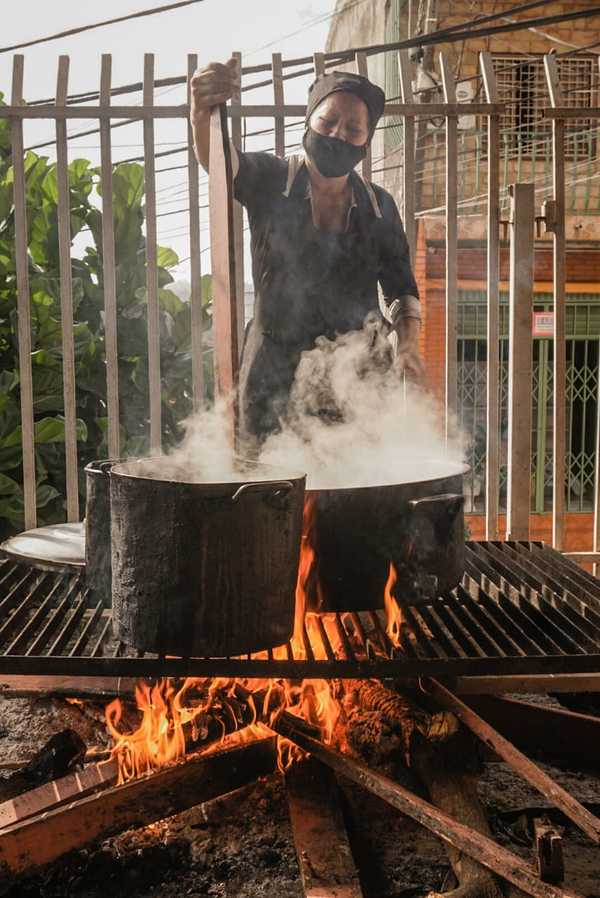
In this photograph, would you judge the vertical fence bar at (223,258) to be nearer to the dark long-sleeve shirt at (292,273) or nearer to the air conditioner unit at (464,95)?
the dark long-sleeve shirt at (292,273)

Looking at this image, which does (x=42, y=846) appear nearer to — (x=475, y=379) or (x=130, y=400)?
Result: (x=130, y=400)

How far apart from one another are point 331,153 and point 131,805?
104 inches

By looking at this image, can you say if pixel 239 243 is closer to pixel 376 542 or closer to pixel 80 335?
pixel 80 335

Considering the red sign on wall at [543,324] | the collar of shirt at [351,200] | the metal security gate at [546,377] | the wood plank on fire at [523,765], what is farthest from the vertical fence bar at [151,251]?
the red sign on wall at [543,324]

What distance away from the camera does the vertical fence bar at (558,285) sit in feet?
14.7

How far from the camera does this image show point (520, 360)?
4586 mm

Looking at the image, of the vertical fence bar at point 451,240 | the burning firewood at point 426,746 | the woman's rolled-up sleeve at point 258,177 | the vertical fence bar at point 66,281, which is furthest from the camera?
the vertical fence bar at point 451,240

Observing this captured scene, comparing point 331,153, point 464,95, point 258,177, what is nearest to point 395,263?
point 331,153

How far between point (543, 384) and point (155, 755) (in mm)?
9396

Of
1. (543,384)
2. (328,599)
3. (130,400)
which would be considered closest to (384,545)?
(328,599)

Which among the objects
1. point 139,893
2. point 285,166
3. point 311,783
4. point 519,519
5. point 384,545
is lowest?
point 139,893

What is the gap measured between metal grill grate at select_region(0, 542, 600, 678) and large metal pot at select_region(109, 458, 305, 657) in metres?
0.09

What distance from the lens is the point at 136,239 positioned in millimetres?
5996

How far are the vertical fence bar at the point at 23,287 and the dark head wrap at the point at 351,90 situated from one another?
6.11 feet
